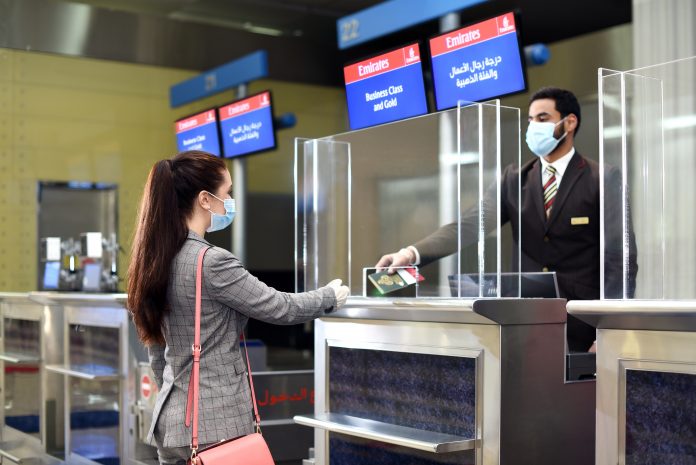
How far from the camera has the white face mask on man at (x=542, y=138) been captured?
3.26 m

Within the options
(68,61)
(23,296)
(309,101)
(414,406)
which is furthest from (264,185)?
(414,406)

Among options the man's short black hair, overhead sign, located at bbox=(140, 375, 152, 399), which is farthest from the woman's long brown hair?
overhead sign, located at bbox=(140, 375, 152, 399)

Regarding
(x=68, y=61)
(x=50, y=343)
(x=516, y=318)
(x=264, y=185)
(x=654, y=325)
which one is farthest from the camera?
(x=264, y=185)

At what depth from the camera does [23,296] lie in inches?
216

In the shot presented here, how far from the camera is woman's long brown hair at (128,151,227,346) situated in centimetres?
227

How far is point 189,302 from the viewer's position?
7.48 ft

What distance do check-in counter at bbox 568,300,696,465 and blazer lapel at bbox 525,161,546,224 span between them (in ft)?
3.49

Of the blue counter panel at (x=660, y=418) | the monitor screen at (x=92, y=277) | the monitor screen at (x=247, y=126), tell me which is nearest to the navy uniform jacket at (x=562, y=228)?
the blue counter panel at (x=660, y=418)

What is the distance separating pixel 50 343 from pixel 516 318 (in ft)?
11.1

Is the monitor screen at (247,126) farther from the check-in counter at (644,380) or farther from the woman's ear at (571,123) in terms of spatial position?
the check-in counter at (644,380)

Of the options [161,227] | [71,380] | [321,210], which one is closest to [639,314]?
[161,227]

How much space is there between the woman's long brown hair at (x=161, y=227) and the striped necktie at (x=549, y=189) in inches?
56.5

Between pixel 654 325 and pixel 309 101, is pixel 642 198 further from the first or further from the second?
pixel 309 101

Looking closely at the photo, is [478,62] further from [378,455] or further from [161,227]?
[161,227]
